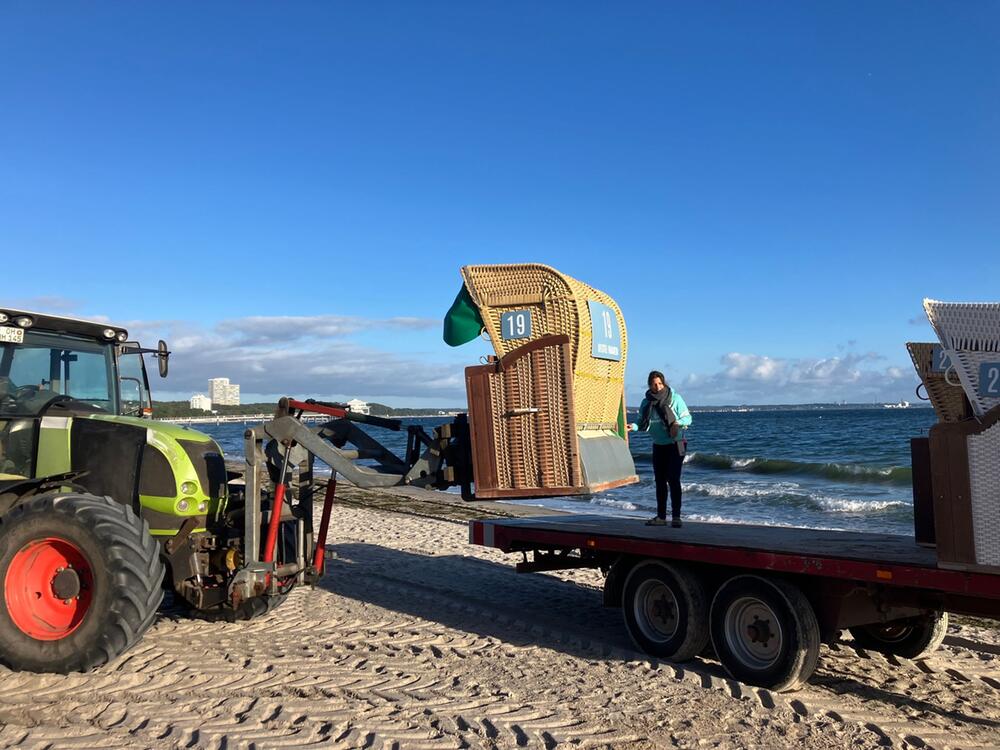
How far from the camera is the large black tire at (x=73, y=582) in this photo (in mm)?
5699

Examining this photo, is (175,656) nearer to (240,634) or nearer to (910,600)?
(240,634)

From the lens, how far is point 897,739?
4.95 m

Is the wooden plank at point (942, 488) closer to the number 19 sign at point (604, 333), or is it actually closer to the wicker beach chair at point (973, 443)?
the wicker beach chair at point (973, 443)

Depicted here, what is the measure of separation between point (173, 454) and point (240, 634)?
1788 millimetres

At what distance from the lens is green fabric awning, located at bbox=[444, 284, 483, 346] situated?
7047 mm

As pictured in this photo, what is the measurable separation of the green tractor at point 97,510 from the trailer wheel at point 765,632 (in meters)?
3.65

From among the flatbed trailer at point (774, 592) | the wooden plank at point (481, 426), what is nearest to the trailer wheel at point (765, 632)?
the flatbed trailer at point (774, 592)

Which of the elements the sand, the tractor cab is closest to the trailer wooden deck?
the sand

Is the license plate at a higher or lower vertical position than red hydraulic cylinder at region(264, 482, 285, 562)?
higher

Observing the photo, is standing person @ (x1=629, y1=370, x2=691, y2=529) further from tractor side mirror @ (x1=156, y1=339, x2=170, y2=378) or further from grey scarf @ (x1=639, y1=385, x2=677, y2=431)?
tractor side mirror @ (x1=156, y1=339, x2=170, y2=378)

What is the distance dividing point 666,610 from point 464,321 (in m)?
2.93

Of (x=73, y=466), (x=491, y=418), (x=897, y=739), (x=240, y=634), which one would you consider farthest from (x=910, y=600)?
(x=73, y=466)

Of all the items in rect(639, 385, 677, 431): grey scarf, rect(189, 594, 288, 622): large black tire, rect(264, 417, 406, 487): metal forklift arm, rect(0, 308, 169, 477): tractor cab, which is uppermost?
rect(0, 308, 169, 477): tractor cab

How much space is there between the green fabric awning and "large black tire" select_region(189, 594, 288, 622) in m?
2.97
